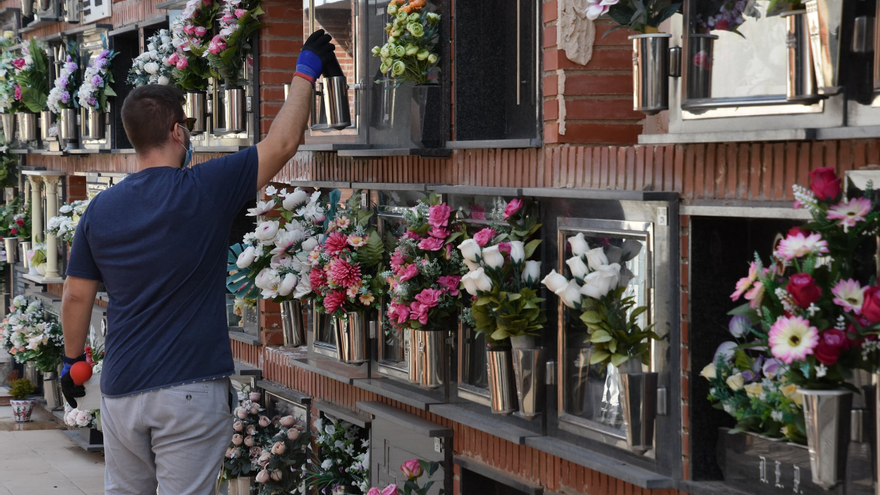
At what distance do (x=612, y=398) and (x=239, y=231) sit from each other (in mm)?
4482

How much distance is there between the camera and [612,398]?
140 inches

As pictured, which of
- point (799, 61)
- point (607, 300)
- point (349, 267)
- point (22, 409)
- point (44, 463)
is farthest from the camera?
point (22, 409)

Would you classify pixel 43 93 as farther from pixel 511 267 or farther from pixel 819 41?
pixel 819 41

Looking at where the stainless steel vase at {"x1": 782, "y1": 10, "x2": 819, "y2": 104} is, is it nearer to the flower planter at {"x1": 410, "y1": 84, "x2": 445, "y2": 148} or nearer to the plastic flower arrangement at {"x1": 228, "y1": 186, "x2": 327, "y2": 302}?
the flower planter at {"x1": 410, "y1": 84, "x2": 445, "y2": 148}

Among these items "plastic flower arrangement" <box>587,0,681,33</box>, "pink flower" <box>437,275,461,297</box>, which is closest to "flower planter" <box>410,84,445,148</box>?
"pink flower" <box>437,275,461,297</box>

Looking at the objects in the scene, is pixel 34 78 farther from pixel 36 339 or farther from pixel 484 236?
pixel 484 236

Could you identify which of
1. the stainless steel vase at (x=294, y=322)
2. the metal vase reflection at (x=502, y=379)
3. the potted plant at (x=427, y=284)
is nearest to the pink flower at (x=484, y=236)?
the potted plant at (x=427, y=284)

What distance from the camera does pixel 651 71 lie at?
10.6ft

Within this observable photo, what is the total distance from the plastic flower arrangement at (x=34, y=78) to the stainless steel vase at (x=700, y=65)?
8.94 meters

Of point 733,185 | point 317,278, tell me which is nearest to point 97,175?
point 317,278

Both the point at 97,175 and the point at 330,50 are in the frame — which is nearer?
the point at 330,50

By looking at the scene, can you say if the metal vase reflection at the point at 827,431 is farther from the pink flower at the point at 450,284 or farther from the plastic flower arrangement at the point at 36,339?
the plastic flower arrangement at the point at 36,339

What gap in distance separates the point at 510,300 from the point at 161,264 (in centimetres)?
116

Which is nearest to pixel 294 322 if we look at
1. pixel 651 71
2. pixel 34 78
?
pixel 651 71
